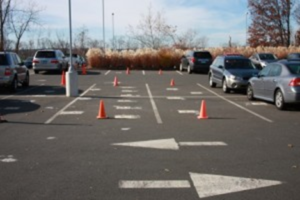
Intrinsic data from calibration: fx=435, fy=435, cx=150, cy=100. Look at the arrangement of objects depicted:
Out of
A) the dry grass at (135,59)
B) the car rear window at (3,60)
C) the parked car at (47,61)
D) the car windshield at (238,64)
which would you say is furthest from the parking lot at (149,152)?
the dry grass at (135,59)

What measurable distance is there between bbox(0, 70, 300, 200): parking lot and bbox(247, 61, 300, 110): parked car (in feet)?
1.44

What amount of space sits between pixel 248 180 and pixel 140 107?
8.48m

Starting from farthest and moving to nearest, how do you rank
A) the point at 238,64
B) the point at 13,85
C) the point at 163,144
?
1. the point at 238,64
2. the point at 13,85
3. the point at 163,144

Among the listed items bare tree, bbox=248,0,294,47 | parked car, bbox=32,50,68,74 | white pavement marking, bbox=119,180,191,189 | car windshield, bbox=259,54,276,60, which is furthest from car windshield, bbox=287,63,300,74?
bare tree, bbox=248,0,294,47

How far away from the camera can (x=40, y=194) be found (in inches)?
216

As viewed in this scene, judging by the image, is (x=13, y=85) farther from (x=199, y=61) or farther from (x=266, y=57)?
(x=266, y=57)

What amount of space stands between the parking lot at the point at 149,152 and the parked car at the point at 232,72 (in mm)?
3700

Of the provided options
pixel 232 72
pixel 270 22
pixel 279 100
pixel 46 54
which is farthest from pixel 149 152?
pixel 270 22

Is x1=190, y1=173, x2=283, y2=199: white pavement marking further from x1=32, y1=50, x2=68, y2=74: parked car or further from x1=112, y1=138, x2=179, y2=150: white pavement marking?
x1=32, y1=50, x2=68, y2=74: parked car

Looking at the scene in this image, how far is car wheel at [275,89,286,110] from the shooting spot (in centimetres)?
1330

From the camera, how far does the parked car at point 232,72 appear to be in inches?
711

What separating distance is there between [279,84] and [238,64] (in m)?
6.02

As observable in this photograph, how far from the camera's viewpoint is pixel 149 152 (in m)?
7.85

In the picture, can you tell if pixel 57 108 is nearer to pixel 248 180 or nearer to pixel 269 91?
pixel 269 91
